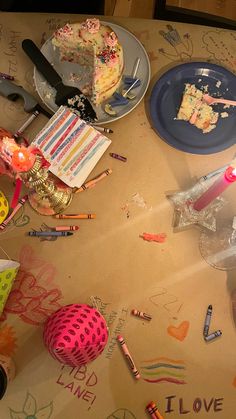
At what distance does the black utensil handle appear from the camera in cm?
116

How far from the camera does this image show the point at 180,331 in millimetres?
1029

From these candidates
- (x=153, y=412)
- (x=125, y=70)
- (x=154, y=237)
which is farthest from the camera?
A: (x=125, y=70)

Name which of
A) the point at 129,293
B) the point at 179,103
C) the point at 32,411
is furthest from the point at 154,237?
the point at 32,411

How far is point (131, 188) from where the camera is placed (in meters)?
1.13

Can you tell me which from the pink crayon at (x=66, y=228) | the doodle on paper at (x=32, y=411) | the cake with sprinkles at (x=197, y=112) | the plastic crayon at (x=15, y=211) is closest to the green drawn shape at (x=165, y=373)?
the doodle on paper at (x=32, y=411)

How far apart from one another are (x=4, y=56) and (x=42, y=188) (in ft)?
1.55

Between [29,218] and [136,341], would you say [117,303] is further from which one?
[29,218]

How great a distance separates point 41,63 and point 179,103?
0.40 metres

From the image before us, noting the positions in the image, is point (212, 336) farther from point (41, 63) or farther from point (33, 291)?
point (41, 63)

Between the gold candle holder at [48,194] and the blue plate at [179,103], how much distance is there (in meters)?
0.30

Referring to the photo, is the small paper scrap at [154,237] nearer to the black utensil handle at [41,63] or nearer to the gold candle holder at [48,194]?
the gold candle holder at [48,194]

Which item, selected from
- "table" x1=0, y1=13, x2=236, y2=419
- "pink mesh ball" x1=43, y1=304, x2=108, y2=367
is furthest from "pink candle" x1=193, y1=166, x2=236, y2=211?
"pink mesh ball" x1=43, y1=304, x2=108, y2=367

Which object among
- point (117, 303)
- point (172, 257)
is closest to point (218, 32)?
point (172, 257)

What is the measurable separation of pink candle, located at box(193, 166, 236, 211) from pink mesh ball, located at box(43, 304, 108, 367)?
0.36 m
